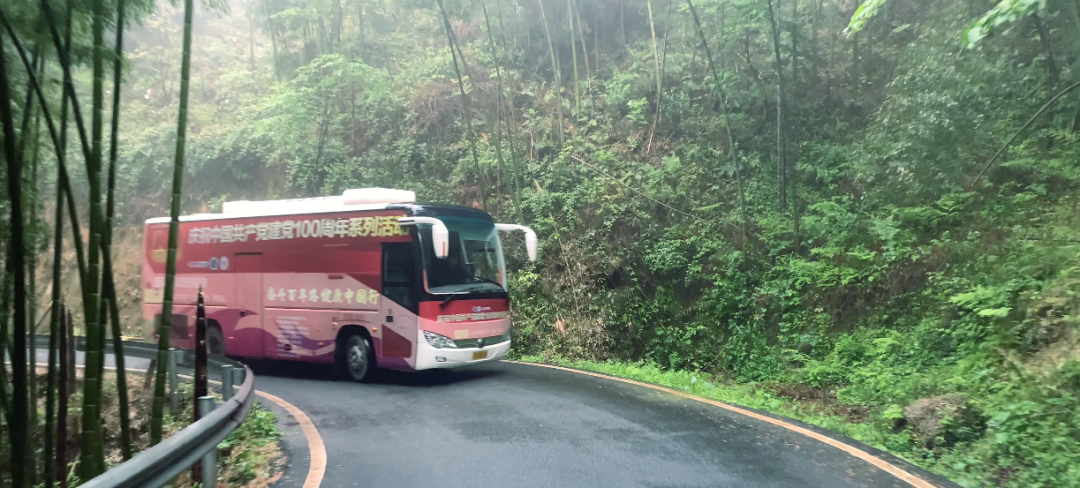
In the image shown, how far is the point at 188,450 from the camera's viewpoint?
3717mm

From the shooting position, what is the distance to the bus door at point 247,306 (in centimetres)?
1127

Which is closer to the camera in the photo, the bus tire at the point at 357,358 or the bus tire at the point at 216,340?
the bus tire at the point at 357,358

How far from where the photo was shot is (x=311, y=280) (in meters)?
10.6

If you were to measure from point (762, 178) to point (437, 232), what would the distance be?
8.79 m

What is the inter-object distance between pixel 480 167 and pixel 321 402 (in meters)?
10.6

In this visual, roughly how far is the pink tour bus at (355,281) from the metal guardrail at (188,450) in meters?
3.89

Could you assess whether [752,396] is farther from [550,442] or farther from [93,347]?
[93,347]

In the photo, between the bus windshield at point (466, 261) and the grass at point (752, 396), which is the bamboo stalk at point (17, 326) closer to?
the bus windshield at point (466, 261)

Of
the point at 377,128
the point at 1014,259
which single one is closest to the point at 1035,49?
the point at 1014,259

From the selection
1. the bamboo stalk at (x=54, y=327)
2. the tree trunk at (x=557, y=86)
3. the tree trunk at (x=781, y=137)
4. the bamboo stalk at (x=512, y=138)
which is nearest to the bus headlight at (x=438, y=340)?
the bamboo stalk at (x=54, y=327)

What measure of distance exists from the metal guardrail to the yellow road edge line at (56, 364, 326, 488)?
2.00ft

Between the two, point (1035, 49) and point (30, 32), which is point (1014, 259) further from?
point (30, 32)

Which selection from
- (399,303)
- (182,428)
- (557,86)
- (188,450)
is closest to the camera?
(188,450)

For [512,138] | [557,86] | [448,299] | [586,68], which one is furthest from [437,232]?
[586,68]
